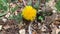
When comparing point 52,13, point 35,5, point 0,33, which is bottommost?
point 0,33

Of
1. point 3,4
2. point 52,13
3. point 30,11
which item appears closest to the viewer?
point 30,11

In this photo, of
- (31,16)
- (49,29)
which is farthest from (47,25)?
(31,16)

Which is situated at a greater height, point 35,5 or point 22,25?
point 35,5

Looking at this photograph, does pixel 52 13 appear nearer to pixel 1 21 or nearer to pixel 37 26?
pixel 37 26

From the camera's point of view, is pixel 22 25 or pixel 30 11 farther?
pixel 22 25

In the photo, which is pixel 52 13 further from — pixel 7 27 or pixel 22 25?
pixel 7 27

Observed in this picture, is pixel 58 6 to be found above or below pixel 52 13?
above

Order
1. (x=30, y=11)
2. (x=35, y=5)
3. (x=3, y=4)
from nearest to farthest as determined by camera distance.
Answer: (x=30, y=11) < (x=3, y=4) < (x=35, y=5)

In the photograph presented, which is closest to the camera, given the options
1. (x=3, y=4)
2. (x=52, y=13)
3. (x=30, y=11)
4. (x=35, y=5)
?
(x=30, y=11)

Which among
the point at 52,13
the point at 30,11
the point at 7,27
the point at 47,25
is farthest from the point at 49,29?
the point at 30,11
